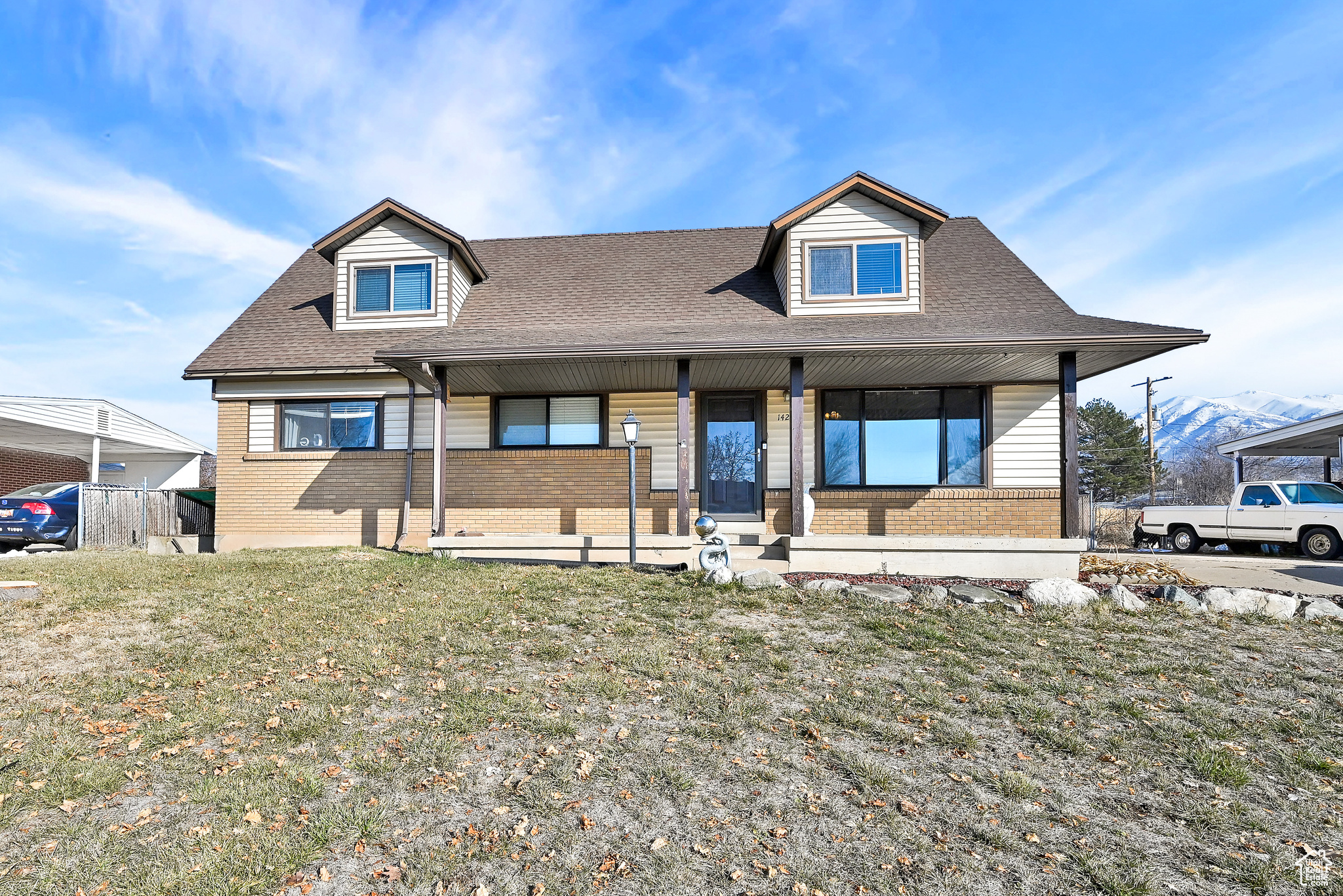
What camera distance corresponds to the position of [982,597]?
7695mm

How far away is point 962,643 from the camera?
20.0 ft

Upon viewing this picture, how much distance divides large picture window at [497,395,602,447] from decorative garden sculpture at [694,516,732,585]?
3.79 m

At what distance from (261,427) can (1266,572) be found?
17543mm

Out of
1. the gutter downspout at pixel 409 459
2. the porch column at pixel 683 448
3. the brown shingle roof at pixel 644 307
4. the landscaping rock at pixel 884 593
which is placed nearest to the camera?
the landscaping rock at pixel 884 593

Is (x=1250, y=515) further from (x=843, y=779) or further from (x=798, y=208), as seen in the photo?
(x=843, y=779)

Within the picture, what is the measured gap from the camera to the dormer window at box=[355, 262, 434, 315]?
1272cm

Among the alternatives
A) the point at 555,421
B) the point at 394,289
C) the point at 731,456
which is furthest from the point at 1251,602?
the point at 394,289

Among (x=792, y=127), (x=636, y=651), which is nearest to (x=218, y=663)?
(x=636, y=651)

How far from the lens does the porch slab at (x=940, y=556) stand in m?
8.96

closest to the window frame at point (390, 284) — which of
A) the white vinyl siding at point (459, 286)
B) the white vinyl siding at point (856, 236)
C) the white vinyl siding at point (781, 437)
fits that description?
the white vinyl siding at point (459, 286)

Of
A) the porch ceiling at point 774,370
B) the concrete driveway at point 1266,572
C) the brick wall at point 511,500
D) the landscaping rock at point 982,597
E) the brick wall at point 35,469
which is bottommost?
the concrete driveway at point 1266,572

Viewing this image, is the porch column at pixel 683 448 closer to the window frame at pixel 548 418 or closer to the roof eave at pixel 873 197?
the window frame at pixel 548 418

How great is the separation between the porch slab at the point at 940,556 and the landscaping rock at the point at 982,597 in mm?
936

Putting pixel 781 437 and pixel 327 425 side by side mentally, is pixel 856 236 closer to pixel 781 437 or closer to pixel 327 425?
pixel 781 437
